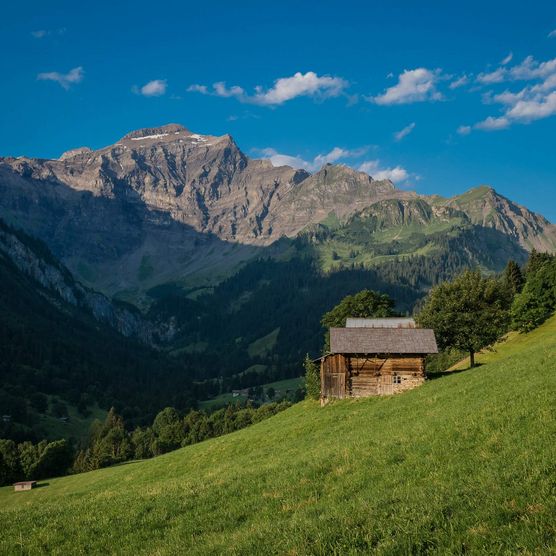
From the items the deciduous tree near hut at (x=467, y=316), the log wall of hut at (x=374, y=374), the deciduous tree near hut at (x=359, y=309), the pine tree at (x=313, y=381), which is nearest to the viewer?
the log wall of hut at (x=374, y=374)

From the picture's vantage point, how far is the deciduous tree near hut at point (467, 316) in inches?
2435

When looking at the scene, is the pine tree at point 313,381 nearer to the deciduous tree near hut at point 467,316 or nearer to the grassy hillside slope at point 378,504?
the deciduous tree near hut at point 467,316

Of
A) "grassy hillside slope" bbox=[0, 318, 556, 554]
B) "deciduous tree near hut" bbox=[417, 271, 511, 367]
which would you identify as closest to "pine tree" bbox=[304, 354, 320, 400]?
"deciduous tree near hut" bbox=[417, 271, 511, 367]

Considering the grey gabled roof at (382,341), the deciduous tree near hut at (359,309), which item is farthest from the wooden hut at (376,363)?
the deciduous tree near hut at (359,309)

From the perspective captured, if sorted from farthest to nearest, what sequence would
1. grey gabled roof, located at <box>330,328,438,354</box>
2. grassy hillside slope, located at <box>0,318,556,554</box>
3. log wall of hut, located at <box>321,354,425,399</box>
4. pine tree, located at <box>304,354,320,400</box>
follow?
pine tree, located at <box>304,354,320,400</box>, log wall of hut, located at <box>321,354,425,399</box>, grey gabled roof, located at <box>330,328,438,354</box>, grassy hillside slope, located at <box>0,318,556,554</box>

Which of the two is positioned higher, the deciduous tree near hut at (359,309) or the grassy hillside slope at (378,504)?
the deciduous tree near hut at (359,309)

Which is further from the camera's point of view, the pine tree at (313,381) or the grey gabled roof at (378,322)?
the pine tree at (313,381)

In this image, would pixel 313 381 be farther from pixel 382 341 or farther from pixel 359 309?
pixel 359 309

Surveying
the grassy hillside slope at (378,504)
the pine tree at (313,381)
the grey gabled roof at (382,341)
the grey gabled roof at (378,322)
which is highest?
the grey gabled roof at (378,322)

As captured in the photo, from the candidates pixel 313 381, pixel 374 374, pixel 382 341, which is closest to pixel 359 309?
pixel 313 381

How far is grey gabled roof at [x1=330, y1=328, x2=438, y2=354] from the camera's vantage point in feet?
181

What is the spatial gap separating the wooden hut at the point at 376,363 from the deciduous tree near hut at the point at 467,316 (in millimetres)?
7746

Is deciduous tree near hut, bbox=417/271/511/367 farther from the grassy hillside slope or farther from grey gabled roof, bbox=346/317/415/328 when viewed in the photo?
the grassy hillside slope

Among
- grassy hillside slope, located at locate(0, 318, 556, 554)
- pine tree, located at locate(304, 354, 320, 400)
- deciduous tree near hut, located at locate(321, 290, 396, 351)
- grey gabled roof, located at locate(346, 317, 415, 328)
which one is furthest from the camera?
deciduous tree near hut, located at locate(321, 290, 396, 351)
